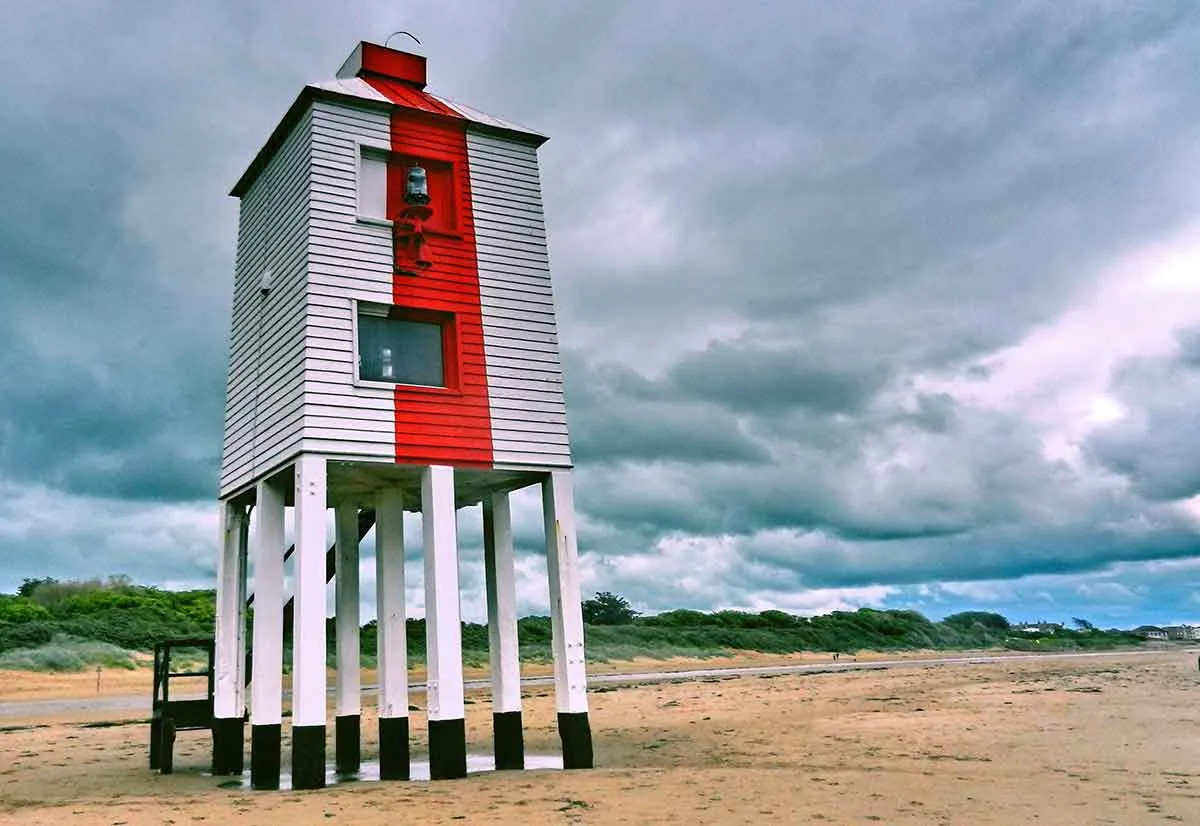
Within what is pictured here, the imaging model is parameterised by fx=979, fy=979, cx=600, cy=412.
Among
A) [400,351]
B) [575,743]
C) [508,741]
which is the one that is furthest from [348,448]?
[575,743]

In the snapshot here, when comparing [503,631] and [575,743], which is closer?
[575,743]

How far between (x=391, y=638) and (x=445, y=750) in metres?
2.32

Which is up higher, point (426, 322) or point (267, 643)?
point (426, 322)

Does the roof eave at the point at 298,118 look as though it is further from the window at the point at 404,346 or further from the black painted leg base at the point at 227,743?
the black painted leg base at the point at 227,743

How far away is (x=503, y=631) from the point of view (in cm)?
1570

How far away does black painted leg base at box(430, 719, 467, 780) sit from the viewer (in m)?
13.5

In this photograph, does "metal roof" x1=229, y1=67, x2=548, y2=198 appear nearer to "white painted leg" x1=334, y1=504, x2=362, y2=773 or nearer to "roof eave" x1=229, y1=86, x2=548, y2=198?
"roof eave" x1=229, y1=86, x2=548, y2=198

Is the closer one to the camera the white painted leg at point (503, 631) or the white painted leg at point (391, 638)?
the white painted leg at point (391, 638)

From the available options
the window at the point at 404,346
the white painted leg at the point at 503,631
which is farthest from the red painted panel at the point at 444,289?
A: the white painted leg at the point at 503,631

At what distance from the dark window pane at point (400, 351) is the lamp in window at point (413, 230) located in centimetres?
88

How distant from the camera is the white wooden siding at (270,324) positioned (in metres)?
14.3

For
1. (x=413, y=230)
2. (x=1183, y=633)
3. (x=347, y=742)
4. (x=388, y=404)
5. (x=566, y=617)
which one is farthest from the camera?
(x=1183, y=633)

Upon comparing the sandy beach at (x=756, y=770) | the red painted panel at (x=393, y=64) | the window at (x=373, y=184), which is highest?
the red painted panel at (x=393, y=64)

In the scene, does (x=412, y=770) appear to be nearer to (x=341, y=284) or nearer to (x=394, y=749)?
(x=394, y=749)
